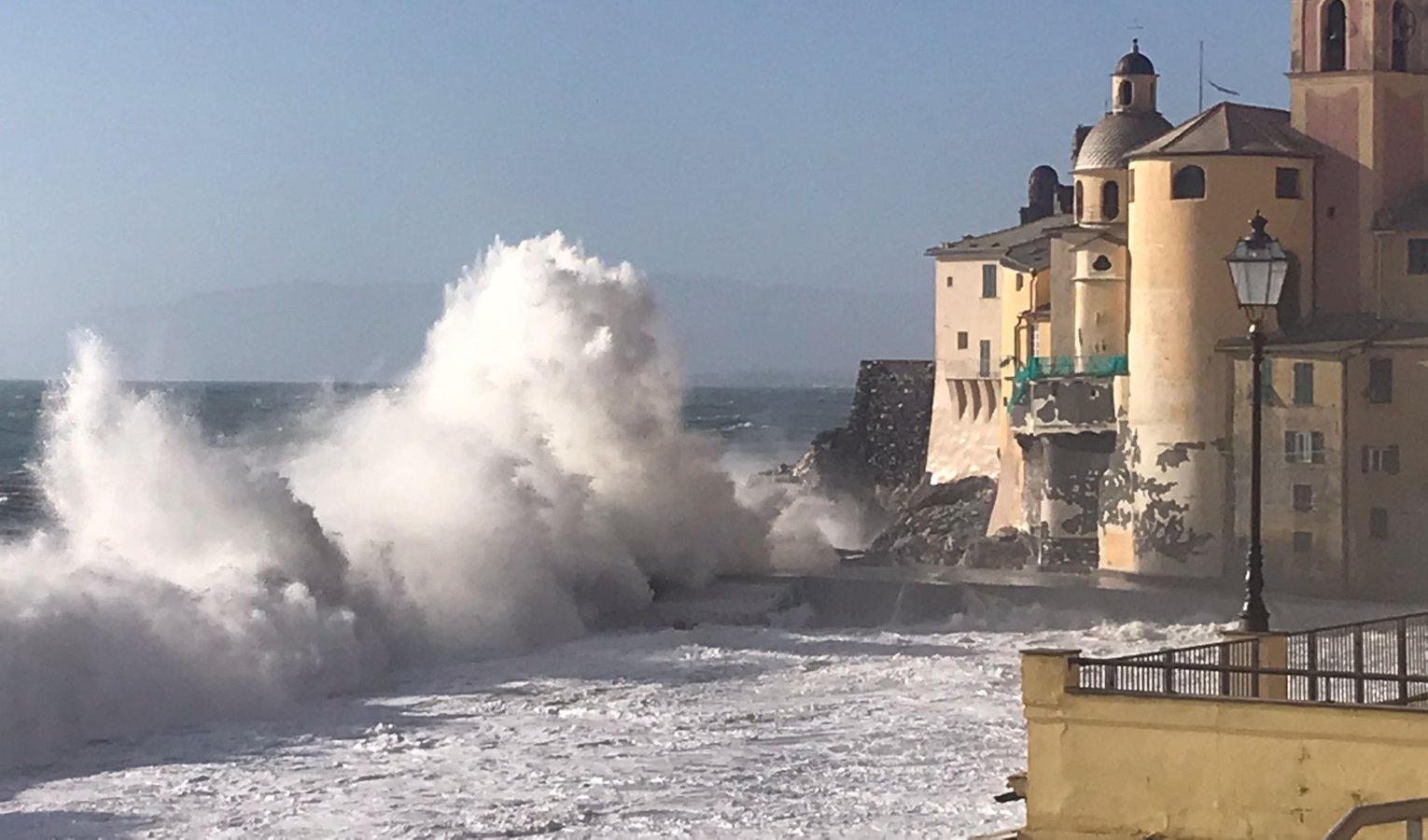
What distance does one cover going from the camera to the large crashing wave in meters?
29.0

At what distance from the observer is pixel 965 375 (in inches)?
2313

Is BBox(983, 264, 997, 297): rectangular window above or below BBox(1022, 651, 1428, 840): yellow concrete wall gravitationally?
above

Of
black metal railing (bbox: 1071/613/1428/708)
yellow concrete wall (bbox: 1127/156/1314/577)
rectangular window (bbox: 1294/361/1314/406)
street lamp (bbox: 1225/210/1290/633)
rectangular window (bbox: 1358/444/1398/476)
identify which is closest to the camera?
black metal railing (bbox: 1071/613/1428/708)

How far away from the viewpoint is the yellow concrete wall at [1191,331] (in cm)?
3931

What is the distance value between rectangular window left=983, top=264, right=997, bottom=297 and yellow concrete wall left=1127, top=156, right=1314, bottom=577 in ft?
57.3

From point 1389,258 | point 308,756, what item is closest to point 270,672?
point 308,756

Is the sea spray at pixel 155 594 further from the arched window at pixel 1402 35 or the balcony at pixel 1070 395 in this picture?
the arched window at pixel 1402 35

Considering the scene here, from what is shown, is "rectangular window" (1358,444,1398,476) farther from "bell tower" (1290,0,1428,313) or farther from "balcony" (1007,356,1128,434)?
"balcony" (1007,356,1128,434)

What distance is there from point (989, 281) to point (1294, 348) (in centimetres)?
1986

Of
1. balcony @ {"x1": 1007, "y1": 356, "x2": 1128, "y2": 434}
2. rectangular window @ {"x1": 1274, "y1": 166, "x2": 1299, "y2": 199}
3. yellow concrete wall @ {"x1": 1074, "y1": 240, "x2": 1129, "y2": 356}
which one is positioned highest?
rectangular window @ {"x1": 1274, "y1": 166, "x2": 1299, "y2": 199}

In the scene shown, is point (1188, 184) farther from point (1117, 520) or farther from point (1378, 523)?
point (1378, 523)

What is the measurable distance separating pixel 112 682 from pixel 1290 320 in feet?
66.1

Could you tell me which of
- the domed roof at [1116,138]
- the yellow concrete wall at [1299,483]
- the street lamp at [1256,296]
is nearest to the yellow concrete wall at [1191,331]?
the yellow concrete wall at [1299,483]

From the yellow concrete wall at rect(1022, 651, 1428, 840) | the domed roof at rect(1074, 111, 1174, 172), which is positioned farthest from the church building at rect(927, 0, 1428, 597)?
the yellow concrete wall at rect(1022, 651, 1428, 840)
